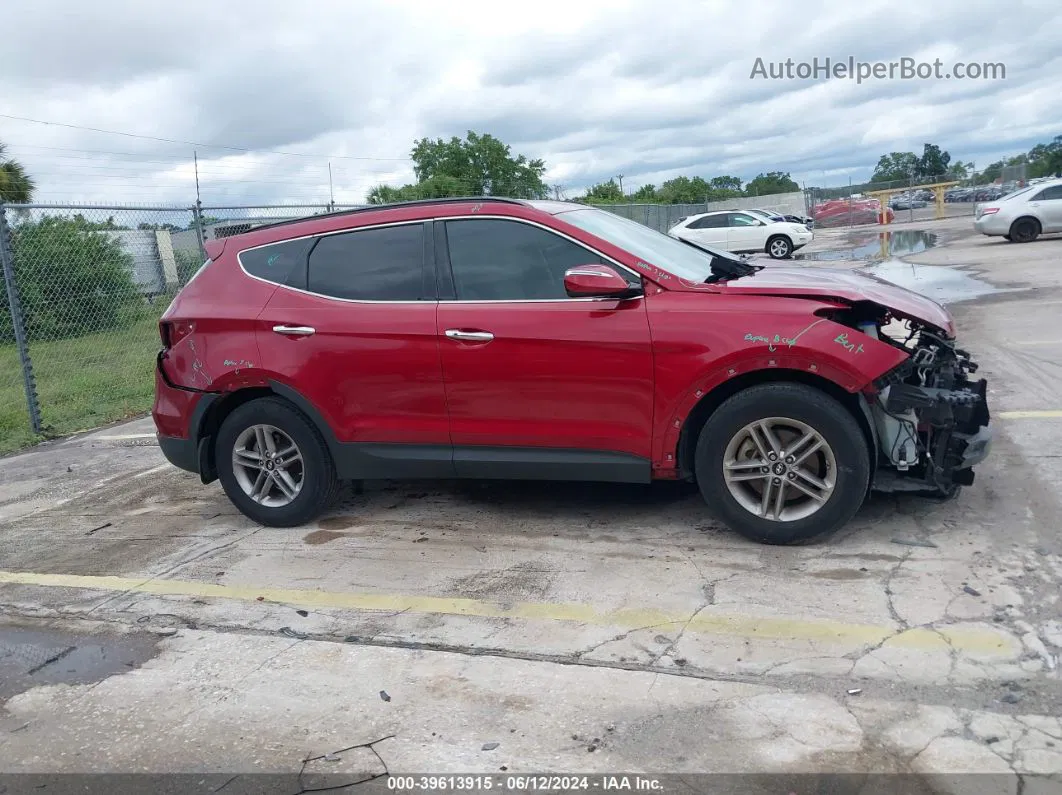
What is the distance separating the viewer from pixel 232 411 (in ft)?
17.9

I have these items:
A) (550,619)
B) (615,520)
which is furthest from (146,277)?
(550,619)

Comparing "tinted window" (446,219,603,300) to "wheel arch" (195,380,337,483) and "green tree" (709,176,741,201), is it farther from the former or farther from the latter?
"green tree" (709,176,741,201)

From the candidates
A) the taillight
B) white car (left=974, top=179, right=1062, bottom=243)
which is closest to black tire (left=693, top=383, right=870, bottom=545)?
the taillight

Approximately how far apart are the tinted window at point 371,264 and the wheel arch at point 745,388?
1651 mm

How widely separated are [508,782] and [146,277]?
976 centimetres

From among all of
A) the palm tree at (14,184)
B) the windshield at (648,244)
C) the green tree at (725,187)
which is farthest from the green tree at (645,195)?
the windshield at (648,244)

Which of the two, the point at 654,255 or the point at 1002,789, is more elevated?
the point at 654,255

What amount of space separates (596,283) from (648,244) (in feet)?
2.98

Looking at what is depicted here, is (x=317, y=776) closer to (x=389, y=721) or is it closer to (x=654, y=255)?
(x=389, y=721)

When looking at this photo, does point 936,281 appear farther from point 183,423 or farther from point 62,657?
point 62,657

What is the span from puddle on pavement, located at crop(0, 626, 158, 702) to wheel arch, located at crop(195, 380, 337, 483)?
141 centimetres

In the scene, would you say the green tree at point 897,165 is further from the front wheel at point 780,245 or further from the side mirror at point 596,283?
the side mirror at point 596,283

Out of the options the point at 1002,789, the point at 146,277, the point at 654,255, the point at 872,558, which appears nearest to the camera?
the point at 1002,789

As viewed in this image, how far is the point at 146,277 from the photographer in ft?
36.3
